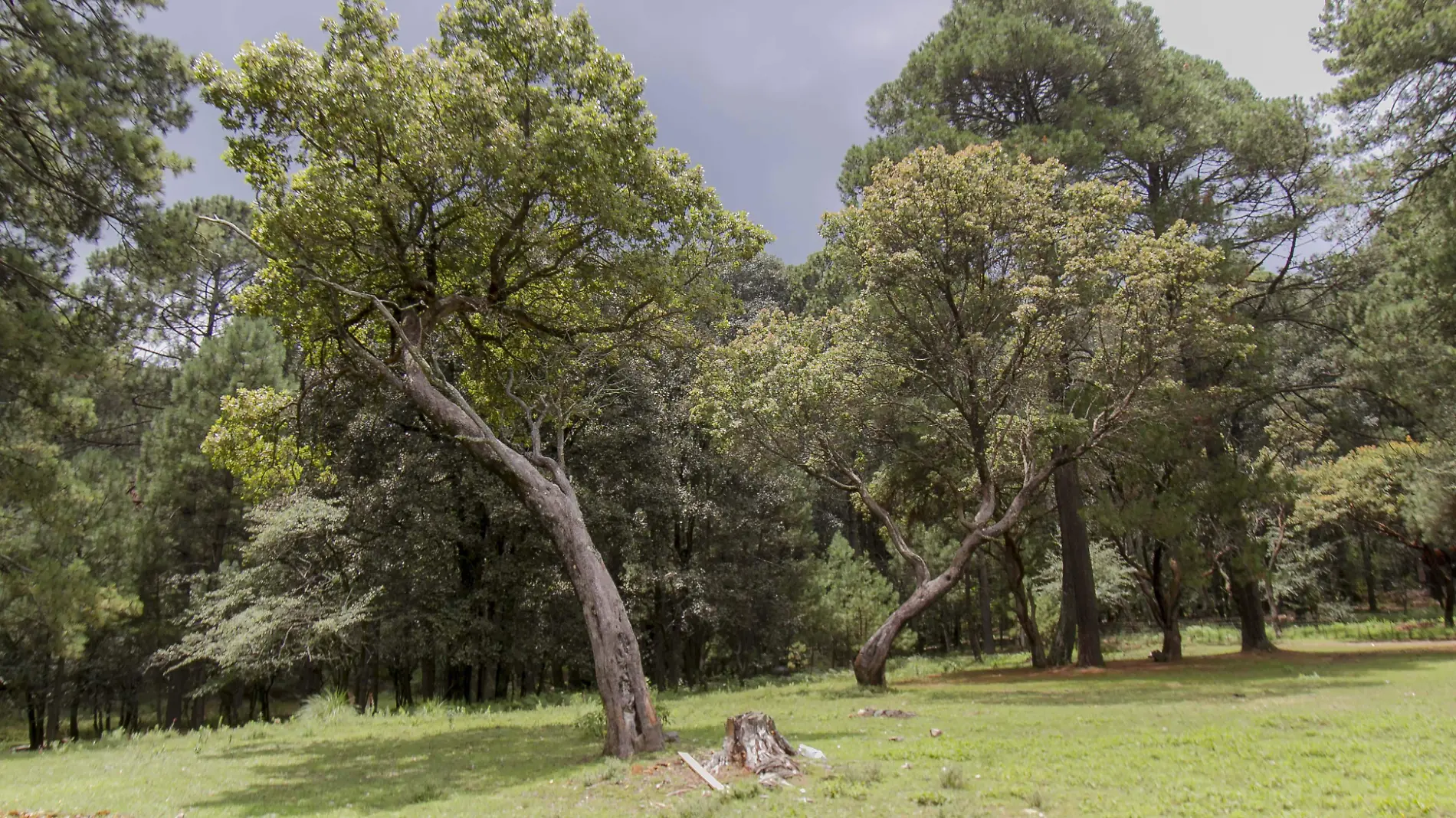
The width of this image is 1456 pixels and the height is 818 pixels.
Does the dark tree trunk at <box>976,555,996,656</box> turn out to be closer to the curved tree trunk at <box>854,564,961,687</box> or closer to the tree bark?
the tree bark

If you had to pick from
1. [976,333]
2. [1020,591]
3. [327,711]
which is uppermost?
[976,333]

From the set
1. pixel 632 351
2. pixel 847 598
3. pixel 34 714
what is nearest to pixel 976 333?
pixel 632 351

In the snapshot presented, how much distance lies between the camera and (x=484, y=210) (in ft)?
36.9

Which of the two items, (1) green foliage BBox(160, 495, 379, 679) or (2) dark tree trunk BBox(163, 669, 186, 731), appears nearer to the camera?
(1) green foliage BBox(160, 495, 379, 679)

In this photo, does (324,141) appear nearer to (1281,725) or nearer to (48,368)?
(48,368)

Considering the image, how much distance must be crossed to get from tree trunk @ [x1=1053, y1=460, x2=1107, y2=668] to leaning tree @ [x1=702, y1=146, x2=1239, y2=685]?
10.1 ft

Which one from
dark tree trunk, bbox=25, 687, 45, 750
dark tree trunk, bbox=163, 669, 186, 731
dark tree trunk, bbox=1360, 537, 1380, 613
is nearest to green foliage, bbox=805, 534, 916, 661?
dark tree trunk, bbox=163, 669, 186, 731

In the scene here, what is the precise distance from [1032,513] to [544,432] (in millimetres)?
14679

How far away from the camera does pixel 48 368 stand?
1048cm

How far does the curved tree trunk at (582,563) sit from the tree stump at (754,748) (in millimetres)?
1664

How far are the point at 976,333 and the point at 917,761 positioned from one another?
1100cm

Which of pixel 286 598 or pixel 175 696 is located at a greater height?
pixel 286 598

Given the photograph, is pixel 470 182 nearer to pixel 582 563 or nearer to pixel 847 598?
pixel 582 563

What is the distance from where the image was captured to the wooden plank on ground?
713 cm
